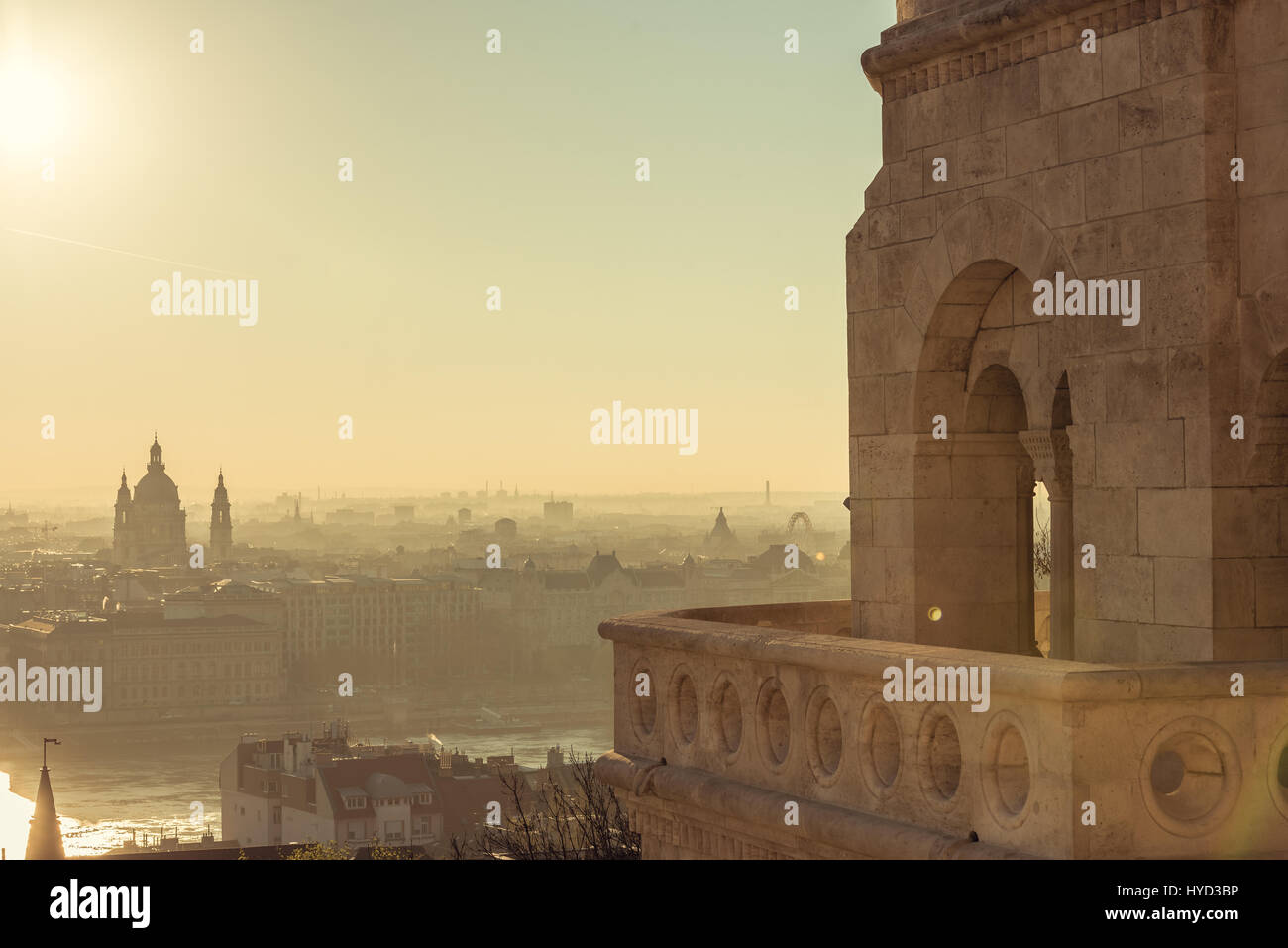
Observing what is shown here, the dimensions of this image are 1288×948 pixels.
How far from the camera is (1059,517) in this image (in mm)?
8781

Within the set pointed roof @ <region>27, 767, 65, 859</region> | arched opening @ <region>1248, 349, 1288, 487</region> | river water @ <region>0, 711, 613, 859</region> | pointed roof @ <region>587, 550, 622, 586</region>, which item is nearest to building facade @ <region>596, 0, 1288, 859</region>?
arched opening @ <region>1248, 349, 1288, 487</region>

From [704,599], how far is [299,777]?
7911 centimetres

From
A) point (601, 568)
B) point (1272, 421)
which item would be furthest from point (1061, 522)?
point (601, 568)

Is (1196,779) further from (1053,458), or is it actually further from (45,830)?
(45,830)

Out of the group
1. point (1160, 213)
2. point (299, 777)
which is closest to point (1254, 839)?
point (1160, 213)

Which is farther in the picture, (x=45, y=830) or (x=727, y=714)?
(x=45, y=830)

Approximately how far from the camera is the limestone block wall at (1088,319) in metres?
7.16

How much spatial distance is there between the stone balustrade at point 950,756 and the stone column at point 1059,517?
1.73 meters

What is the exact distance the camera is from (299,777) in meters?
98.8

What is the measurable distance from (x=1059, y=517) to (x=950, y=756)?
253 centimetres

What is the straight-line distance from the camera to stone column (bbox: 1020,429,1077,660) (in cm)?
849

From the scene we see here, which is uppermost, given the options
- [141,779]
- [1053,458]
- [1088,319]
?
[1088,319]

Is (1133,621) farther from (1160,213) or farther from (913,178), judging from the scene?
(913,178)
